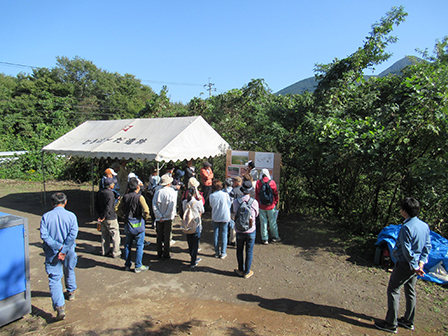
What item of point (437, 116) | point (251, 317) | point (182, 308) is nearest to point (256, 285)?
point (251, 317)

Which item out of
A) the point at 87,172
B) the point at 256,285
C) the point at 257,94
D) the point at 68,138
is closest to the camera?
the point at 256,285

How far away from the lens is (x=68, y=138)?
9.78 meters

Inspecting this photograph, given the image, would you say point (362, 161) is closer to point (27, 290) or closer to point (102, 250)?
point (102, 250)

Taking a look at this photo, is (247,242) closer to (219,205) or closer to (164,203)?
(219,205)

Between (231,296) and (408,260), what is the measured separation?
2.57 meters

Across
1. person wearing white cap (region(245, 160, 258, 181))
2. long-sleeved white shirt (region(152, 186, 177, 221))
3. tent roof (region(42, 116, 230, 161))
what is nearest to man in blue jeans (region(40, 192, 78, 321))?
long-sleeved white shirt (region(152, 186, 177, 221))

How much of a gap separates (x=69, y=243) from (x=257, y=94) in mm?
9135

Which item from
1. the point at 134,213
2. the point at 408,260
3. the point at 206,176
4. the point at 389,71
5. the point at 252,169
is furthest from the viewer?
the point at 389,71

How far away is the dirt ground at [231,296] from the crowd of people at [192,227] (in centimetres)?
24

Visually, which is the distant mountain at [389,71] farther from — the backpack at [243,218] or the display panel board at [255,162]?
the backpack at [243,218]

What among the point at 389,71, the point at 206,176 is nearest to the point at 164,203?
the point at 206,176

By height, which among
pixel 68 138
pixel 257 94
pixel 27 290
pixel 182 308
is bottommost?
pixel 182 308

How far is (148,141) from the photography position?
7859 millimetres

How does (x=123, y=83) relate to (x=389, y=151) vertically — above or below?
above
